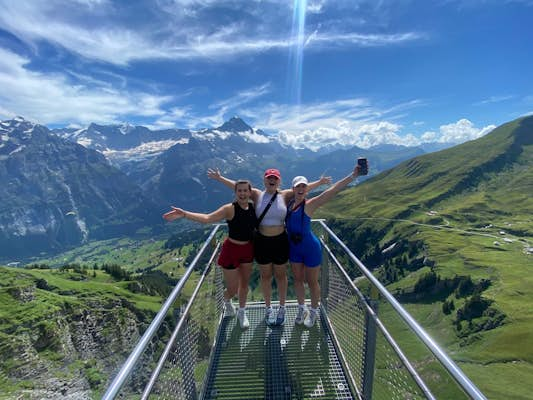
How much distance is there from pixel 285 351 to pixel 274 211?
2.47m

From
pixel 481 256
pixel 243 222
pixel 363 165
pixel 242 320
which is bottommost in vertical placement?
pixel 481 256

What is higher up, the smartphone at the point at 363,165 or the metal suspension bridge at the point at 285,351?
the smartphone at the point at 363,165

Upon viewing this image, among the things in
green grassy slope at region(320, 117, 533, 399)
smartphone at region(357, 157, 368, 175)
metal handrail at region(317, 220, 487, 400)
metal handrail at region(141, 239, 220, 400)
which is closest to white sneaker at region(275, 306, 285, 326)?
metal handrail at region(141, 239, 220, 400)

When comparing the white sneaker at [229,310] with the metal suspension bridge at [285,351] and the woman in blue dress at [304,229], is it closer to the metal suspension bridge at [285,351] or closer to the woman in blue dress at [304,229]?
the metal suspension bridge at [285,351]

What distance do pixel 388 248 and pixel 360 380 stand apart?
155549mm

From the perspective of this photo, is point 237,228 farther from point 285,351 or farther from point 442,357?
point 442,357

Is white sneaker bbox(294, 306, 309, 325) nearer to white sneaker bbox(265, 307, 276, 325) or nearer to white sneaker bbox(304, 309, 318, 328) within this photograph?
white sneaker bbox(304, 309, 318, 328)

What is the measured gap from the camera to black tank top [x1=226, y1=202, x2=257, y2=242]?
5.92 meters

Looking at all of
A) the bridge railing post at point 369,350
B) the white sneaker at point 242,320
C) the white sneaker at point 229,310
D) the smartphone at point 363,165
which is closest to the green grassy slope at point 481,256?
the white sneaker at point 229,310

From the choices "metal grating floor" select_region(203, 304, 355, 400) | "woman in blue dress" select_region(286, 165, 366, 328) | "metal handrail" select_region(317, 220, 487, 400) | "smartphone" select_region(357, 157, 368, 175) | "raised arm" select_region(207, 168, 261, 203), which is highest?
"smartphone" select_region(357, 157, 368, 175)

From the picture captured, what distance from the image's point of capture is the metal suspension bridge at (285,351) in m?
3.33

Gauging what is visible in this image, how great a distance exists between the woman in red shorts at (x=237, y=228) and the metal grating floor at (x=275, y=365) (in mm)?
1147

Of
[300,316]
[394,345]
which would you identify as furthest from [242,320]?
[394,345]

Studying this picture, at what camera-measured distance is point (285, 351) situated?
6.23m
